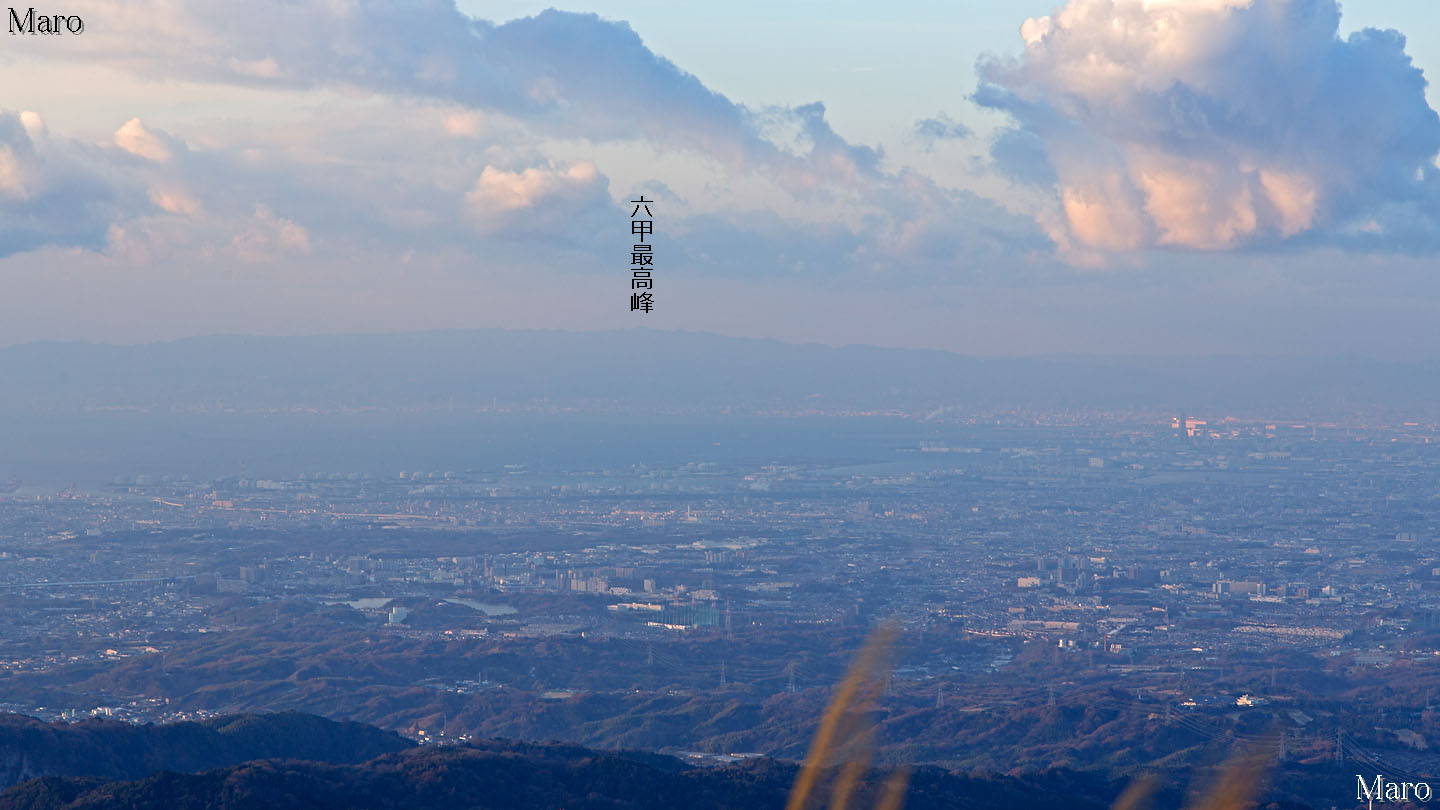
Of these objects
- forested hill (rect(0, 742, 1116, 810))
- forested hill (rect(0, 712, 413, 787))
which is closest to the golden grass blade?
forested hill (rect(0, 742, 1116, 810))

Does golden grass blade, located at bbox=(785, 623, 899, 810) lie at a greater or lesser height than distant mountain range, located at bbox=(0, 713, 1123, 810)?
lesser

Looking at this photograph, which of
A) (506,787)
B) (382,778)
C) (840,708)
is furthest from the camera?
(840,708)

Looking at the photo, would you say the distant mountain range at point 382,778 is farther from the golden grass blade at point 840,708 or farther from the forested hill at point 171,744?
the golden grass blade at point 840,708

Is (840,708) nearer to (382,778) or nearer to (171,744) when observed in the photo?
(171,744)

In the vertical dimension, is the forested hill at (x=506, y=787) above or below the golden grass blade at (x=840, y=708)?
above

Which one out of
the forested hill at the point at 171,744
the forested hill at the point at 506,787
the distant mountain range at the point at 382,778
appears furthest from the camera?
the forested hill at the point at 171,744

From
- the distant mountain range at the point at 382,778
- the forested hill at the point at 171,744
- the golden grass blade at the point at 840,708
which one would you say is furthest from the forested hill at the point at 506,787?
the forested hill at the point at 171,744

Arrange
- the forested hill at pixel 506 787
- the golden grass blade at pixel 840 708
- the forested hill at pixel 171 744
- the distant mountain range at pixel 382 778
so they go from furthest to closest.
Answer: the forested hill at pixel 171 744, the golden grass blade at pixel 840 708, the distant mountain range at pixel 382 778, the forested hill at pixel 506 787

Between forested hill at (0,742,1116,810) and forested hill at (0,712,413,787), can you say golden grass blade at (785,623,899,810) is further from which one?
forested hill at (0,712,413,787)

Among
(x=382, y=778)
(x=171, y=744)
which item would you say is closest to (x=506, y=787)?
(x=382, y=778)

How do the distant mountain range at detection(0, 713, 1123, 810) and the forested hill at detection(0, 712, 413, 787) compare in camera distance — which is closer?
the distant mountain range at detection(0, 713, 1123, 810)

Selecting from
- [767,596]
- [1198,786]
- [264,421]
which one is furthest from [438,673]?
[264,421]

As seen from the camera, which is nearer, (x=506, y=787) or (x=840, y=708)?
(x=506, y=787)
